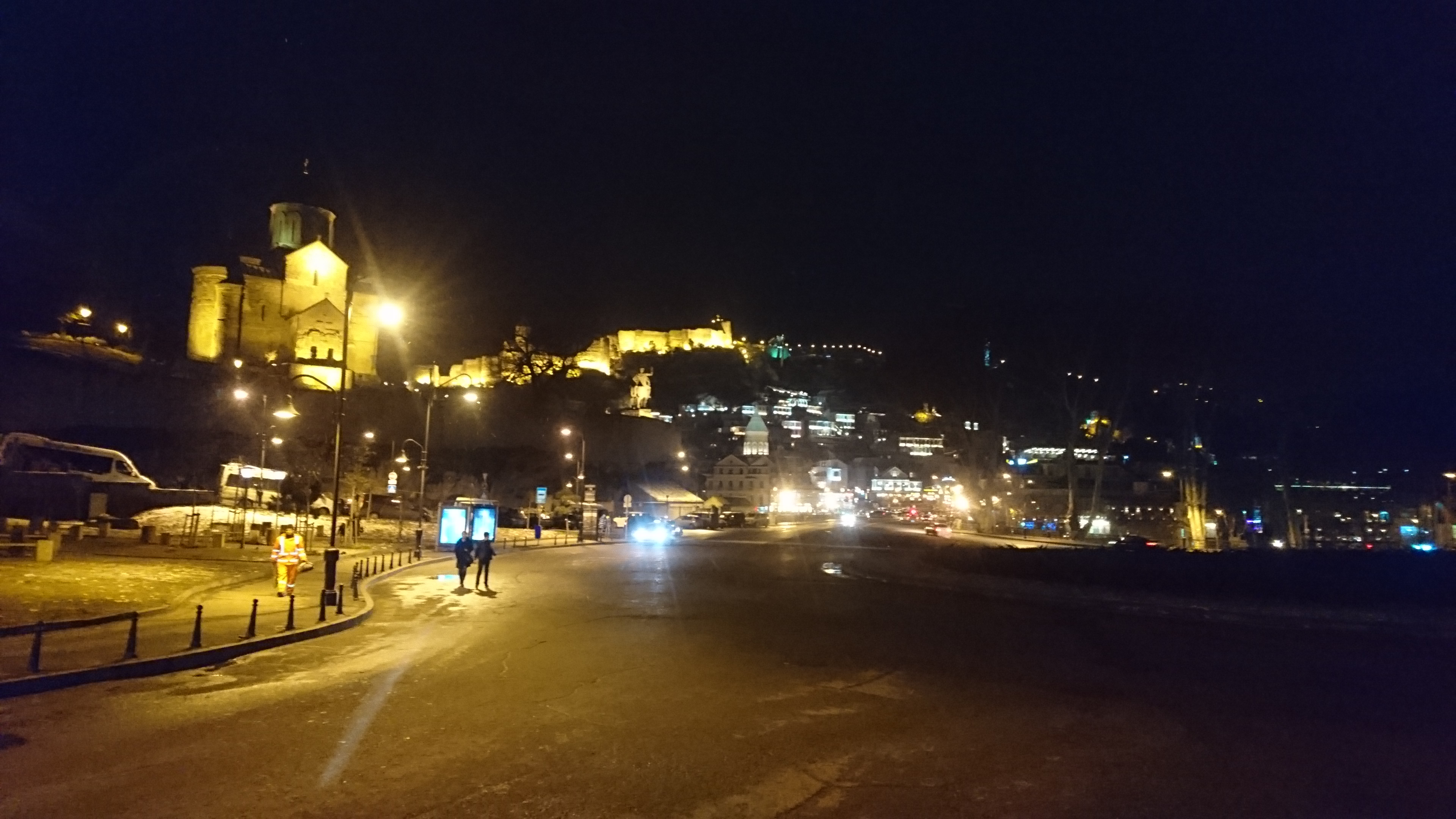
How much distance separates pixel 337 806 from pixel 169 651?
24.0 feet

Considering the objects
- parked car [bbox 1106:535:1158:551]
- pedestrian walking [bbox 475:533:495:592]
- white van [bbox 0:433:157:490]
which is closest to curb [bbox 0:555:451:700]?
pedestrian walking [bbox 475:533:495:592]

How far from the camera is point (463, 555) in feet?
72.3

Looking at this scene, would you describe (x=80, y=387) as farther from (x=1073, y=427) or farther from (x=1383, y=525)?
(x=1383, y=525)

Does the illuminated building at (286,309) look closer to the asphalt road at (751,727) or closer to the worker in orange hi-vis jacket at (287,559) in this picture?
the worker in orange hi-vis jacket at (287,559)

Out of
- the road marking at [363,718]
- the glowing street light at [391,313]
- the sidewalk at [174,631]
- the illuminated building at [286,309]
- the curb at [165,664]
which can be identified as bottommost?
the road marking at [363,718]

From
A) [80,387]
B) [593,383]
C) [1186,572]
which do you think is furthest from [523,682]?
[593,383]

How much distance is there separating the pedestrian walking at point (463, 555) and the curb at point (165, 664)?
6031 mm

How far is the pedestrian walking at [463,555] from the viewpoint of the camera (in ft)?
72.1

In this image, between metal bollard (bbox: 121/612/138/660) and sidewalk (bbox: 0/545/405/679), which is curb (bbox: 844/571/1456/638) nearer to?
sidewalk (bbox: 0/545/405/679)

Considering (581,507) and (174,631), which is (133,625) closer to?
(174,631)

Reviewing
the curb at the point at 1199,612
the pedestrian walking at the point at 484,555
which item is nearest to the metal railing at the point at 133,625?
the pedestrian walking at the point at 484,555

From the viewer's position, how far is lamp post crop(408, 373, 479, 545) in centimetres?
3531

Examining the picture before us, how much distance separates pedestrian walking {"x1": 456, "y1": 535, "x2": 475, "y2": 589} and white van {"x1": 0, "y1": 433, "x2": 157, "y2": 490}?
27401 millimetres

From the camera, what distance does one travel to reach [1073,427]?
47.2 m
